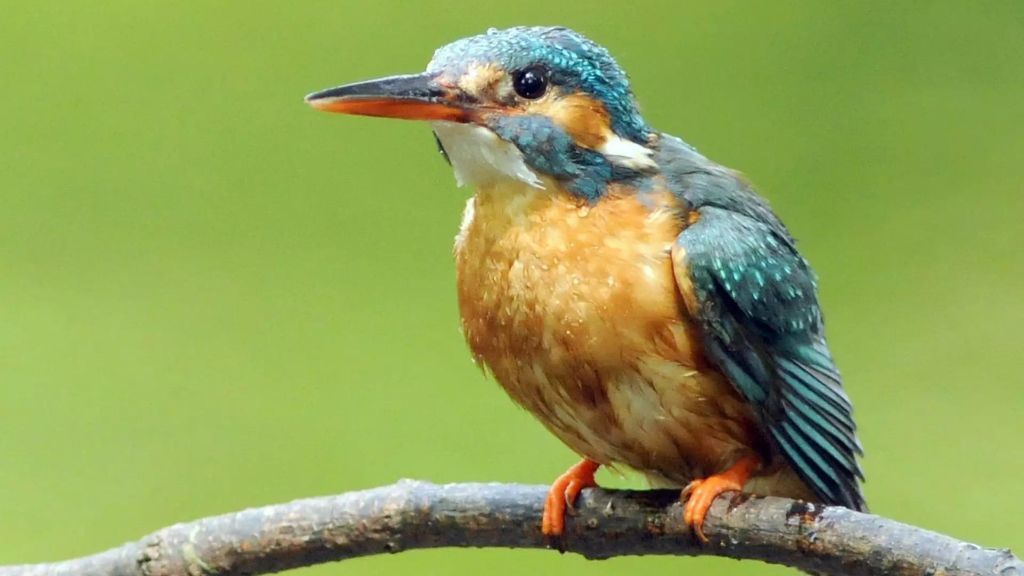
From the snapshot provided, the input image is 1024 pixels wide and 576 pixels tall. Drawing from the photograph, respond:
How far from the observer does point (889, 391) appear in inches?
97.7

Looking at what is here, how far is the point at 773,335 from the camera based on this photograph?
55.6 inches

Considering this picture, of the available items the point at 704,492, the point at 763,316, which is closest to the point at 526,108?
the point at 763,316

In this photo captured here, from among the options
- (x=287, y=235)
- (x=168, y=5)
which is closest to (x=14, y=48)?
(x=168, y=5)

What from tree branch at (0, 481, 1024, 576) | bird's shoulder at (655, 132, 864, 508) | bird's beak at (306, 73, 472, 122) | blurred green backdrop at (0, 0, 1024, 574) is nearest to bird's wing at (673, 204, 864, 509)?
bird's shoulder at (655, 132, 864, 508)

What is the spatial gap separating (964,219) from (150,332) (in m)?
1.60

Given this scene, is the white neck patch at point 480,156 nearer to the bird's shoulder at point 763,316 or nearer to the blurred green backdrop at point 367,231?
the bird's shoulder at point 763,316

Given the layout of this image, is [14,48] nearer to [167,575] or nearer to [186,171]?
[186,171]

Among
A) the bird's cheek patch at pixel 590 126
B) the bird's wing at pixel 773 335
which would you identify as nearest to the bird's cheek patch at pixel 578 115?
the bird's cheek patch at pixel 590 126

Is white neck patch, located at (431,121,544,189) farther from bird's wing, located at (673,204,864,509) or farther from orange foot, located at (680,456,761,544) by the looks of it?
orange foot, located at (680,456,761,544)

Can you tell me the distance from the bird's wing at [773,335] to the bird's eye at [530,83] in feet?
0.72

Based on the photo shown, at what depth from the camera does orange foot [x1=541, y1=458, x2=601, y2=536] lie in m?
1.43

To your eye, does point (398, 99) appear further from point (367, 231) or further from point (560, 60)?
point (367, 231)

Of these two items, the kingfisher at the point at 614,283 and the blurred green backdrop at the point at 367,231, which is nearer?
the kingfisher at the point at 614,283

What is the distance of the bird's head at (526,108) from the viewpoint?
134cm
